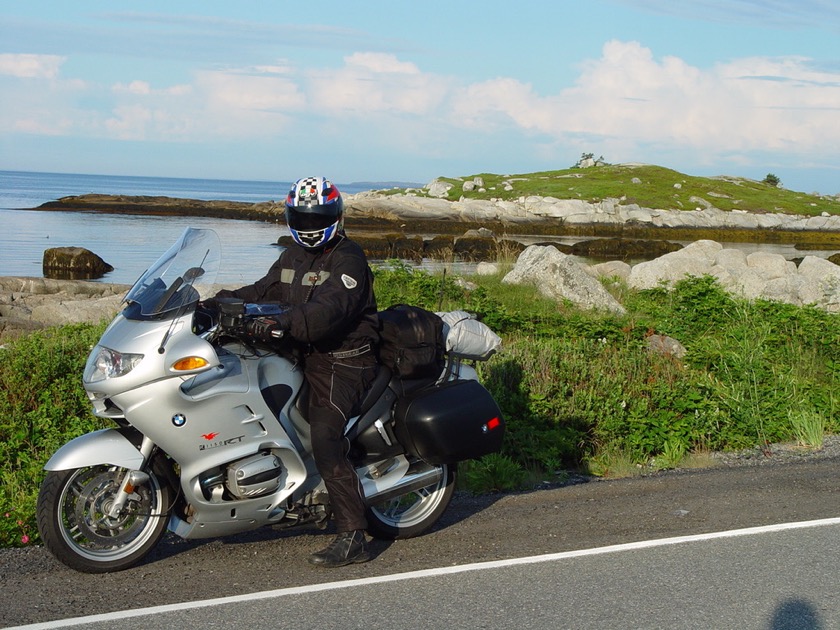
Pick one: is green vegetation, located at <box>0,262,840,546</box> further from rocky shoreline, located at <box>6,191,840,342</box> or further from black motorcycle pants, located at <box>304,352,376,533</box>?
rocky shoreline, located at <box>6,191,840,342</box>

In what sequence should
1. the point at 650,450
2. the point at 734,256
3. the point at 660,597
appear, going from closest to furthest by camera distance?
the point at 660,597, the point at 650,450, the point at 734,256

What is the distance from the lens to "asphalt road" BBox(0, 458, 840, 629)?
5070mm

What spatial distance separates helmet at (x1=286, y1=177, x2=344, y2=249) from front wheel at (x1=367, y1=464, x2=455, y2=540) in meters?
1.78

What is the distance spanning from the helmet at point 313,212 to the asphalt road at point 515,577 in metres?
1.98

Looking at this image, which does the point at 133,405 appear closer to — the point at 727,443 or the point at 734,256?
the point at 727,443

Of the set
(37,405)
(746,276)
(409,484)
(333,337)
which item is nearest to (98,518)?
(333,337)

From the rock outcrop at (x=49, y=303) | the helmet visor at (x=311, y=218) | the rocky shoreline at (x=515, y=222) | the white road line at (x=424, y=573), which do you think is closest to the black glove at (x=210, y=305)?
the helmet visor at (x=311, y=218)

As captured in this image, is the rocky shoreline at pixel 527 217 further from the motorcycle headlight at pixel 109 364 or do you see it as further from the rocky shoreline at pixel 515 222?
the motorcycle headlight at pixel 109 364

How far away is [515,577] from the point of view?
5691mm

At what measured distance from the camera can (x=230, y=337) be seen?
229 inches

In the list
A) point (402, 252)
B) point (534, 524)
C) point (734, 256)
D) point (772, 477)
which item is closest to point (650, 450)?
point (772, 477)

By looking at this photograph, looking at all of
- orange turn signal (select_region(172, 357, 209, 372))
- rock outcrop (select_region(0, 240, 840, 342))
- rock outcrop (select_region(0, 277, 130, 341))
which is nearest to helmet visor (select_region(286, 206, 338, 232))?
orange turn signal (select_region(172, 357, 209, 372))

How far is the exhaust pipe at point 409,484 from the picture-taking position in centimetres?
639

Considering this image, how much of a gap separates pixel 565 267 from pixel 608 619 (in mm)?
17127
